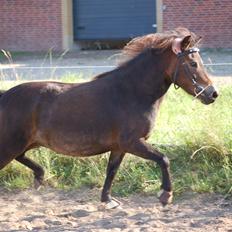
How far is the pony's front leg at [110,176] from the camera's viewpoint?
21.7ft

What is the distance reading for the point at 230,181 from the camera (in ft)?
22.9

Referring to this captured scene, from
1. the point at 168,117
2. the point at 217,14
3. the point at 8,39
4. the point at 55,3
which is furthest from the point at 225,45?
the point at 168,117

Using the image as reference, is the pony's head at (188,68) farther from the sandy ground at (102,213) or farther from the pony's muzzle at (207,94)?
the sandy ground at (102,213)

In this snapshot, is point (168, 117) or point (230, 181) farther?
point (168, 117)

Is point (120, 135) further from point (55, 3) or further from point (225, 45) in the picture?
point (55, 3)

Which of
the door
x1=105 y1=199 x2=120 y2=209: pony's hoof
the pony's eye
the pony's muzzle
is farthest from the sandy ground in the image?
the door

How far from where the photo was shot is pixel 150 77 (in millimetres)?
6223

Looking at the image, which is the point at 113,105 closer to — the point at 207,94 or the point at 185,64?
the point at 185,64

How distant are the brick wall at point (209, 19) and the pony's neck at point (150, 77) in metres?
20.1

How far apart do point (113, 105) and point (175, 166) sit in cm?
175

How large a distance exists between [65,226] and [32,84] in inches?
59.9

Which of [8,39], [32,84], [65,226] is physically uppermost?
[32,84]

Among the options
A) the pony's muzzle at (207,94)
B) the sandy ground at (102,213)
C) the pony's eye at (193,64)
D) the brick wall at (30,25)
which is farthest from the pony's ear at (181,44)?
the brick wall at (30,25)

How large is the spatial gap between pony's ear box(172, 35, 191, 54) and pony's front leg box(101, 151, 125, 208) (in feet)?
4.22
